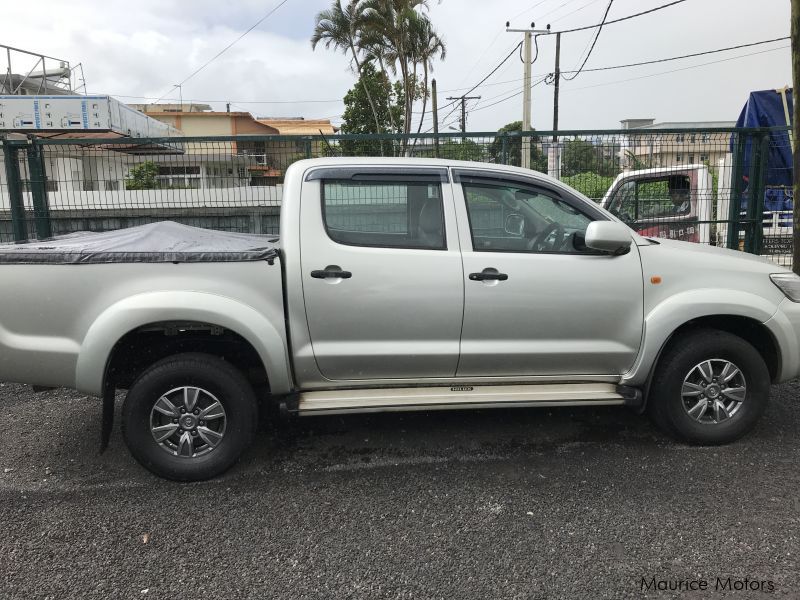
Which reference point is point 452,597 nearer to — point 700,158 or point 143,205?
point 143,205

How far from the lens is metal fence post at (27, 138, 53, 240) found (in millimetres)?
7469

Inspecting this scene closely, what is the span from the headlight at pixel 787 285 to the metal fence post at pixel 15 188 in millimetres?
7643

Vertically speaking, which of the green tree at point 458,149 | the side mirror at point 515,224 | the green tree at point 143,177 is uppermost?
the green tree at point 458,149

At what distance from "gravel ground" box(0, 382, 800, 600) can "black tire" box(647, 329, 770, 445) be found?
0.45ft

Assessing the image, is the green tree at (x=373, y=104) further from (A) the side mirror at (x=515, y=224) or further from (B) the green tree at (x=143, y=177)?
(A) the side mirror at (x=515, y=224)

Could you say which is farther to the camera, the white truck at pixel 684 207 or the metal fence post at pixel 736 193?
the metal fence post at pixel 736 193

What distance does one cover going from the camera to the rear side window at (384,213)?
151 inches

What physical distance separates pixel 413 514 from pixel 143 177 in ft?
19.8

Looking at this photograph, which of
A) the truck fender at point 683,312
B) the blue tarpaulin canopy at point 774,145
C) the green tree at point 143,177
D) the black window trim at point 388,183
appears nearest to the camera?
the black window trim at point 388,183

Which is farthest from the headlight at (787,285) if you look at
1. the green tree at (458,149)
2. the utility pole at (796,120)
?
the green tree at (458,149)

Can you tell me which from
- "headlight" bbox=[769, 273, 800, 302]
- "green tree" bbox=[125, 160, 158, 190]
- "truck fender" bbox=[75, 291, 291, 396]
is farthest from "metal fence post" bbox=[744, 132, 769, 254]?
"green tree" bbox=[125, 160, 158, 190]

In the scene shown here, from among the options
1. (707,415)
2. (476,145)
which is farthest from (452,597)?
(476,145)

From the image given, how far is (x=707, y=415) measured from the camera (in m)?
4.07

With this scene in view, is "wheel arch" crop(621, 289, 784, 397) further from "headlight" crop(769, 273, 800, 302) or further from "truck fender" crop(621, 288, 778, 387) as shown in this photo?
"headlight" crop(769, 273, 800, 302)
